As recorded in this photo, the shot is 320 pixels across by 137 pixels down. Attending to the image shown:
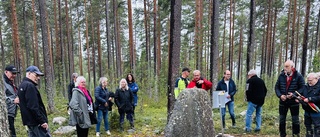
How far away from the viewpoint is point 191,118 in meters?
4.53

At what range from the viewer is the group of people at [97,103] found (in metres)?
4.63

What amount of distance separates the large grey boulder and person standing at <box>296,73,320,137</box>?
209cm

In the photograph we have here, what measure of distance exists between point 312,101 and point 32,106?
17.2 feet

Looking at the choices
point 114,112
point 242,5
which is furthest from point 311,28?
point 114,112

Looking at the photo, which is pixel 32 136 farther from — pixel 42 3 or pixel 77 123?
pixel 42 3

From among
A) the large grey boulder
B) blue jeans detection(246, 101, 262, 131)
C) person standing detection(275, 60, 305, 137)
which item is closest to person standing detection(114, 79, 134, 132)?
the large grey boulder

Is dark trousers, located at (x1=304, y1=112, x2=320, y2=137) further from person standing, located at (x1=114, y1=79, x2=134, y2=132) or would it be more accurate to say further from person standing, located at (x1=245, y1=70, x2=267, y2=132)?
person standing, located at (x1=114, y1=79, x2=134, y2=132)

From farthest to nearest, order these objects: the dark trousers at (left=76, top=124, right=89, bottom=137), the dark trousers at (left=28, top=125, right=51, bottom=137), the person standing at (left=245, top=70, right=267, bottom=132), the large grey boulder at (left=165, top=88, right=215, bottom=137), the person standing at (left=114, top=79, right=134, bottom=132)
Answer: the person standing at (left=114, top=79, right=134, bottom=132) < the person standing at (left=245, top=70, right=267, bottom=132) < the dark trousers at (left=76, top=124, right=89, bottom=137) < the large grey boulder at (left=165, top=88, right=215, bottom=137) < the dark trousers at (left=28, top=125, right=51, bottom=137)

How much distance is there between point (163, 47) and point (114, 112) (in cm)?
1735

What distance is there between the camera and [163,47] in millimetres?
24125

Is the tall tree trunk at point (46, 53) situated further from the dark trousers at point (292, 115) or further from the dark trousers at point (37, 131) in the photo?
the dark trousers at point (292, 115)

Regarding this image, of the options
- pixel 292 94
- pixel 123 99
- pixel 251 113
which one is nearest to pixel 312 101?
pixel 292 94

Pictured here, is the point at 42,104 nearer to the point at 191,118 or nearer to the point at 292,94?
the point at 191,118

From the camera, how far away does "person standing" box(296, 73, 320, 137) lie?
464 cm
